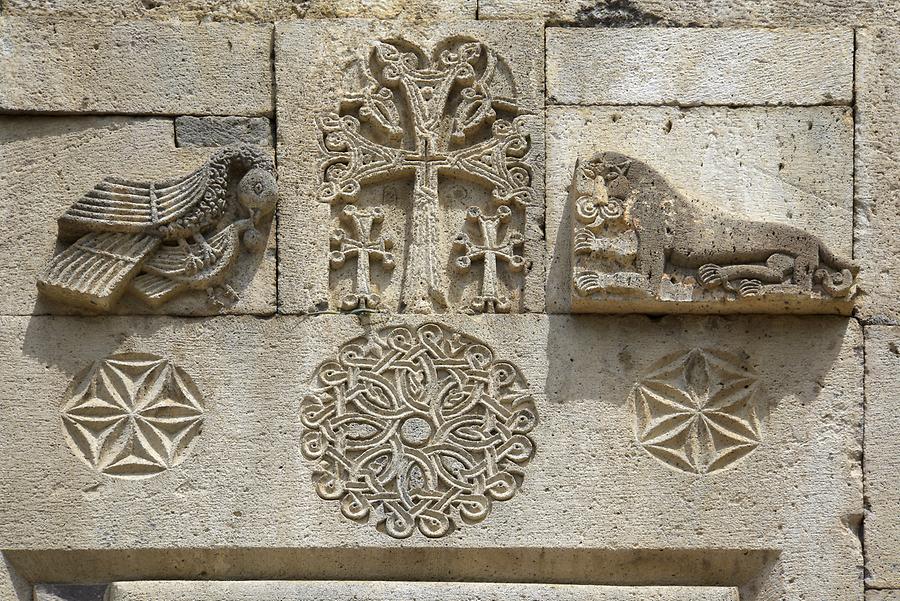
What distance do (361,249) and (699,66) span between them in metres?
1.53

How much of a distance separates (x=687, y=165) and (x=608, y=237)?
485 millimetres

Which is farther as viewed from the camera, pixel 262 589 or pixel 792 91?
pixel 792 91

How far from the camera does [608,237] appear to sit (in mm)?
5469

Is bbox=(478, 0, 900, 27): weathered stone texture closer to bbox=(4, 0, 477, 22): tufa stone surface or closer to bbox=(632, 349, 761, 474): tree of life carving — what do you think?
bbox=(4, 0, 477, 22): tufa stone surface

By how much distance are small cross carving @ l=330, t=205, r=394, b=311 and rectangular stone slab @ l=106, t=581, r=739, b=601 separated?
106 cm

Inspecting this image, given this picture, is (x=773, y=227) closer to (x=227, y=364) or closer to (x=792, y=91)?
(x=792, y=91)

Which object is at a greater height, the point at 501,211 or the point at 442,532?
the point at 501,211

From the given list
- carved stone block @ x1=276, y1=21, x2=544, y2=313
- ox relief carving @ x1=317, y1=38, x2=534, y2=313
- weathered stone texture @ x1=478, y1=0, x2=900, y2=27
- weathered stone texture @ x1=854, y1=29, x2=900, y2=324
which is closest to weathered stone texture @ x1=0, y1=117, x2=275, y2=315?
carved stone block @ x1=276, y1=21, x2=544, y2=313

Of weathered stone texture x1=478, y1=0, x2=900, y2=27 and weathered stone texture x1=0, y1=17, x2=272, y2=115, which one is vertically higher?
weathered stone texture x1=478, y1=0, x2=900, y2=27

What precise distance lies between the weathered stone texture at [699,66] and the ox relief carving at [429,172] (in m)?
0.28

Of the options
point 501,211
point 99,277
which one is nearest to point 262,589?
point 99,277

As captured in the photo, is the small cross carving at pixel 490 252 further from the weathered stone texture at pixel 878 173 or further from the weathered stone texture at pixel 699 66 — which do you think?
the weathered stone texture at pixel 878 173

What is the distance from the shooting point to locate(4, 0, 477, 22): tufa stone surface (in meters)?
5.84

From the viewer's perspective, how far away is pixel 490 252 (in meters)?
5.59
